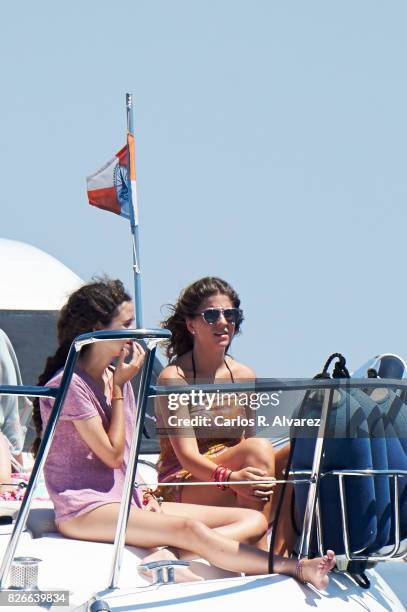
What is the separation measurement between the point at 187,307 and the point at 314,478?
112 centimetres

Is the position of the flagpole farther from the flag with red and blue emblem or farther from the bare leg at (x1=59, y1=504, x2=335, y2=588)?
the bare leg at (x1=59, y1=504, x2=335, y2=588)

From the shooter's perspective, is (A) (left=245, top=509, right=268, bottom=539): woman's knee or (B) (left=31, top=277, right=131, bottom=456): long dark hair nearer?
(A) (left=245, top=509, right=268, bottom=539): woman's knee

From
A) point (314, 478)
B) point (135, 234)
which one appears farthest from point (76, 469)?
point (135, 234)

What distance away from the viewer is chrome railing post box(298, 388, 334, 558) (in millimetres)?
4879

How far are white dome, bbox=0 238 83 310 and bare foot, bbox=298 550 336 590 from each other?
427cm

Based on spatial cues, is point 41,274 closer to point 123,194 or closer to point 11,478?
point 123,194

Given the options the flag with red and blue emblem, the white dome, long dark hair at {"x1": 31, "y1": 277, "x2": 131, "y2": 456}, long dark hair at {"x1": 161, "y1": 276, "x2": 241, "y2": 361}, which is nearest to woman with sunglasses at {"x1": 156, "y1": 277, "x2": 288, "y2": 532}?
long dark hair at {"x1": 161, "y1": 276, "x2": 241, "y2": 361}

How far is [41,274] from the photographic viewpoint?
933 cm

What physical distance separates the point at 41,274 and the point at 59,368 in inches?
157

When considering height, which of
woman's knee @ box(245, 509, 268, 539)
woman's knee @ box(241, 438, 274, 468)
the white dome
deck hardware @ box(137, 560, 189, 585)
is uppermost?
the white dome

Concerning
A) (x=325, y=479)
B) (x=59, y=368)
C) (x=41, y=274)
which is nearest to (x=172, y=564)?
(x=325, y=479)

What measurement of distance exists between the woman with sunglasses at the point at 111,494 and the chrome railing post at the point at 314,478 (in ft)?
0.25

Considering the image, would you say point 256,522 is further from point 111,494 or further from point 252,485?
point 111,494

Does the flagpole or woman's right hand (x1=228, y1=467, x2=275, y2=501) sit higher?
the flagpole
